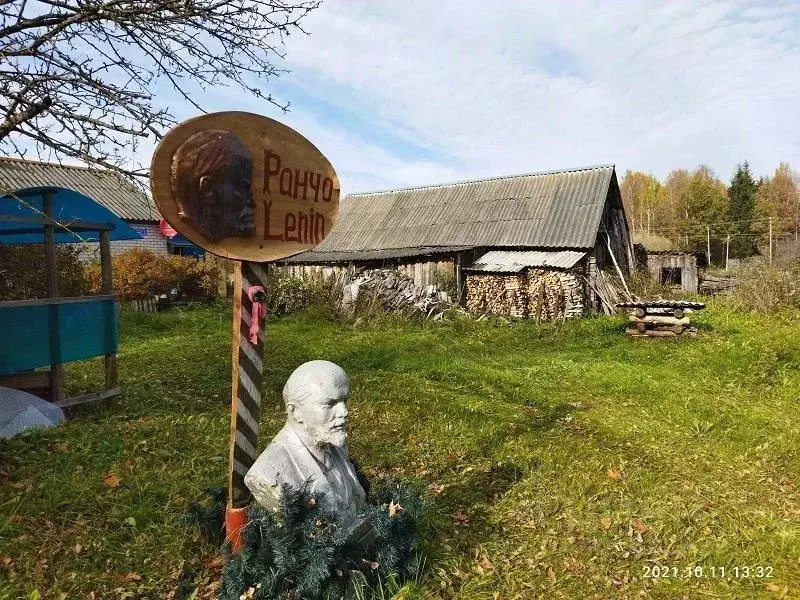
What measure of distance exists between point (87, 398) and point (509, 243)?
13002mm

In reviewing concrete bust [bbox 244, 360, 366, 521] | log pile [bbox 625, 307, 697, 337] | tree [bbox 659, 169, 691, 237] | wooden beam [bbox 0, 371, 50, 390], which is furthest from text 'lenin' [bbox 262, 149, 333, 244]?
tree [bbox 659, 169, 691, 237]

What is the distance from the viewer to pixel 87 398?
581 cm

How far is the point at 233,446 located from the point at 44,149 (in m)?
2.79

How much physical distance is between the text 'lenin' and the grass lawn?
2.05 meters

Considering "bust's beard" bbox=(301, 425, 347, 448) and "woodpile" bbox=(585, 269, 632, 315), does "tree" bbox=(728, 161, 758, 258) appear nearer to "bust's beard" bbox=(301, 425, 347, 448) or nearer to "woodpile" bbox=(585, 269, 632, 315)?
"woodpile" bbox=(585, 269, 632, 315)

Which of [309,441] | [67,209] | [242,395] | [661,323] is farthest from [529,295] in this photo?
[242,395]

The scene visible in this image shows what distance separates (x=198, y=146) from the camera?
8.42ft

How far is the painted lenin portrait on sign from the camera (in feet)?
8.33

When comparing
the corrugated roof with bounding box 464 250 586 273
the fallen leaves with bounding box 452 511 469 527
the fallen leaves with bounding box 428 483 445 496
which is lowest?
the fallen leaves with bounding box 452 511 469 527

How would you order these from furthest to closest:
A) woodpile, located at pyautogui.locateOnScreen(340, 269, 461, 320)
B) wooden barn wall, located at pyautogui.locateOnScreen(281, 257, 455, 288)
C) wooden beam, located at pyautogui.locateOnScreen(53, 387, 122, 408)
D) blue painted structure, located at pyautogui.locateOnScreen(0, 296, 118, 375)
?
wooden barn wall, located at pyautogui.locateOnScreen(281, 257, 455, 288) → woodpile, located at pyautogui.locateOnScreen(340, 269, 461, 320) → wooden beam, located at pyautogui.locateOnScreen(53, 387, 122, 408) → blue painted structure, located at pyautogui.locateOnScreen(0, 296, 118, 375)

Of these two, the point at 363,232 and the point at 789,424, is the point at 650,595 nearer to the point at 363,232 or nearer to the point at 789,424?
the point at 789,424

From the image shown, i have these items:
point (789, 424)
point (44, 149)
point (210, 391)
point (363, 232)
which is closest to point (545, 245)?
point (363, 232)

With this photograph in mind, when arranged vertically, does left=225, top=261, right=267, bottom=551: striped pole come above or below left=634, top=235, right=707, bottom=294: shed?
below

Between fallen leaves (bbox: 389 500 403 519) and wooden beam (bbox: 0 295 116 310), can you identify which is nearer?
fallen leaves (bbox: 389 500 403 519)
